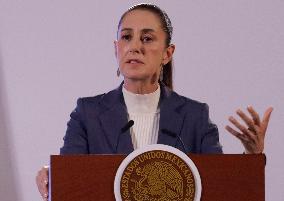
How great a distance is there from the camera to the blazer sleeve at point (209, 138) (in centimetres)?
153

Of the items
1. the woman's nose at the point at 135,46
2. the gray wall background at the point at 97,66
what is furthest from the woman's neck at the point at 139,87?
the gray wall background at the point at 97,66

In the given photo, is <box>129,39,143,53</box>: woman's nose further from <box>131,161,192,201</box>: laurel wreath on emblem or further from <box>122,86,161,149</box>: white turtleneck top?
<box>131,161,192,201</box>: laurel wreath on emblem

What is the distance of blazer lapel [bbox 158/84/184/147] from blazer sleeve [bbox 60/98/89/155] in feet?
0.70

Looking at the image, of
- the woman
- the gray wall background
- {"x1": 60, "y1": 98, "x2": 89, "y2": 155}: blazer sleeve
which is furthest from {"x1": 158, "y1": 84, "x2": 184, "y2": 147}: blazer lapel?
the gray wall background

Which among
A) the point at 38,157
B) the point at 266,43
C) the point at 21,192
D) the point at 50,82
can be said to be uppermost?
the point at 266,43

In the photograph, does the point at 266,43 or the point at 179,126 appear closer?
the point at 179,126

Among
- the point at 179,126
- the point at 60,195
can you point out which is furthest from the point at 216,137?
the point at 60,195

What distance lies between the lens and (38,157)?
95.0 inches

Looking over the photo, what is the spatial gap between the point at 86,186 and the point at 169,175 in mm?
173

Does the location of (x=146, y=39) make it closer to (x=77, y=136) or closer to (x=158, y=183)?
(x=77, y=136)

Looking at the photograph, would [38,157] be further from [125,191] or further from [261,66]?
[125,191]

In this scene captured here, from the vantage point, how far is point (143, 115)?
1608 mm

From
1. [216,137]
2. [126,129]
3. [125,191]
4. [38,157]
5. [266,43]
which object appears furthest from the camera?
[266,43]

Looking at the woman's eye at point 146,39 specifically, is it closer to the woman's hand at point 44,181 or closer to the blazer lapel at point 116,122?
the blazer lapel at point 116,122
